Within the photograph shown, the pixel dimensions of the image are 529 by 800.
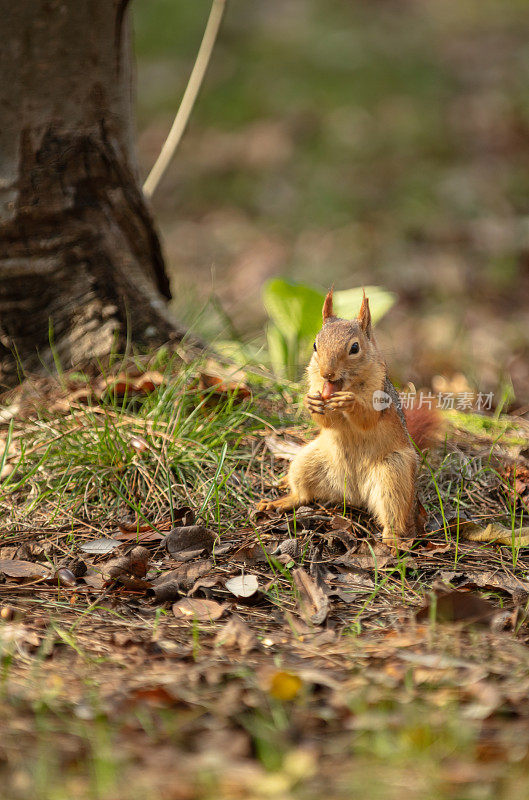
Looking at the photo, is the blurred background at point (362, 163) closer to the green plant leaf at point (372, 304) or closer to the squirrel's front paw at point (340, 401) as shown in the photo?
the green plant leaf at point (372, 304)

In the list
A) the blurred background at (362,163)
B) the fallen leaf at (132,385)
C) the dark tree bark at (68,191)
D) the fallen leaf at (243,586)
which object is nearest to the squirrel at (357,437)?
the fallen leaf at (243,586)

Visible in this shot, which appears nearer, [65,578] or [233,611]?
[233,611]

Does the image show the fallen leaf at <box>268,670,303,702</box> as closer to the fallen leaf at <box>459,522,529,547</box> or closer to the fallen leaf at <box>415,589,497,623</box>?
the fallen leaf at <box>415,589,497,623</box>

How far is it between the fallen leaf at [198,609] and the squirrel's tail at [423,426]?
88 centimetres

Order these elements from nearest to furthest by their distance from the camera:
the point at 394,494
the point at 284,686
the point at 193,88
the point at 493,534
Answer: the point at 284,686
the point at 394,494
the point at 493,534
the point at 193,88

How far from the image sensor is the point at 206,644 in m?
1.88

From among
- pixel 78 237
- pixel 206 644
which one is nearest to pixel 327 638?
pixel 206 644

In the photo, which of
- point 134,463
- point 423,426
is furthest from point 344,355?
point 134,463

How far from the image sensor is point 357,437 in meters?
2.35

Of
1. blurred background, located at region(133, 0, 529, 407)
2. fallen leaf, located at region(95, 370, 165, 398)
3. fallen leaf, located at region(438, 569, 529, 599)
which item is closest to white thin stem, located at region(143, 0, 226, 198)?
blurred background, located at region(133, 0, 529, 407)

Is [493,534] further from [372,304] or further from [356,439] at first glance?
[372,304]

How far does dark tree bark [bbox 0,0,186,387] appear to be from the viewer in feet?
9.38

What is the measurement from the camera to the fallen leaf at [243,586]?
2.13 meters

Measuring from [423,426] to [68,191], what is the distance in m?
1.55
